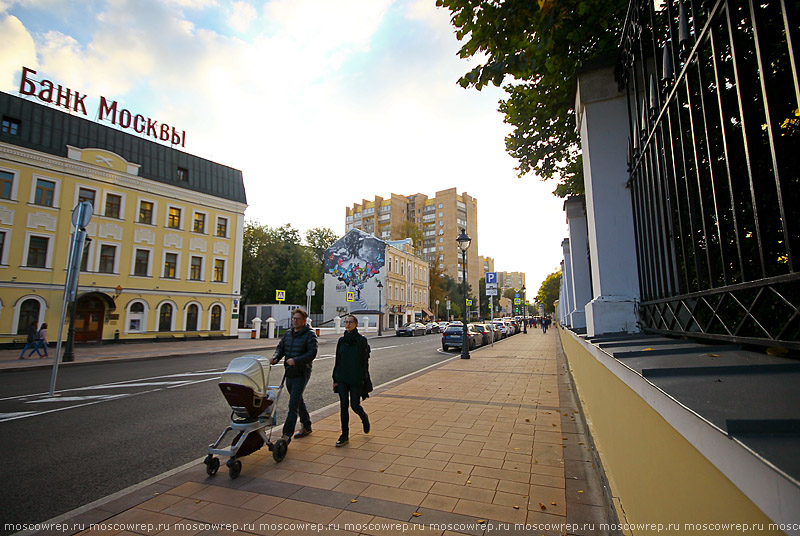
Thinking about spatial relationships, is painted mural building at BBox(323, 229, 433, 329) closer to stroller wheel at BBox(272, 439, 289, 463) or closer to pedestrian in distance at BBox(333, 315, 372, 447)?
pedestrian in distance at BBox(333, 315, 372, 447)

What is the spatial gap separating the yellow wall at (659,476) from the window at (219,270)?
31.4 meters

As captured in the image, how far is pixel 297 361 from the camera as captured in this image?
5359 mm

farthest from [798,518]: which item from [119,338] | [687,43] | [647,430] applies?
[119,338]

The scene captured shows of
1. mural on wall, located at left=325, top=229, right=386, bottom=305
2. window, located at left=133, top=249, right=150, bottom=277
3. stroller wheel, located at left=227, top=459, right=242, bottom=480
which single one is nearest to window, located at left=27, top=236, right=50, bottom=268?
window, located at left=133, top=249, right=150, bottom=277

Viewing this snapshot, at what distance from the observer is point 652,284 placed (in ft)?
12.1

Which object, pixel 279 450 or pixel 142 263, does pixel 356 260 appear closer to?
pixel 142 263

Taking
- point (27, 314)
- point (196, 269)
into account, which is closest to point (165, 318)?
point (196, 269)

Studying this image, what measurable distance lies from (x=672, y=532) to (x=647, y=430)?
0.46 m

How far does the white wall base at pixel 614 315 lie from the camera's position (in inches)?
167

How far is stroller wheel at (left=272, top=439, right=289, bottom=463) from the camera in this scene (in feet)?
15.2

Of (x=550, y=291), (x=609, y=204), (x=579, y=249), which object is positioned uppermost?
(x=550, y=291)

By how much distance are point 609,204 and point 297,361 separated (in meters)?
4.26

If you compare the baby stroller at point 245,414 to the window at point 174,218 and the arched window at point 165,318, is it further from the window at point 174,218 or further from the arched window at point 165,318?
the window at point 174,218

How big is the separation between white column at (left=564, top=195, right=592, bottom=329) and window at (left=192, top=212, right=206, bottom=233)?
27.6m
